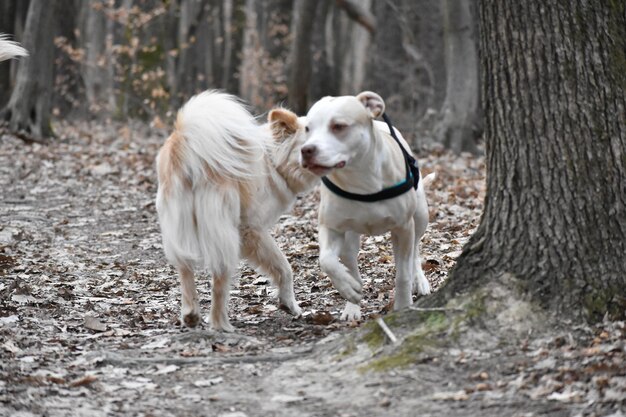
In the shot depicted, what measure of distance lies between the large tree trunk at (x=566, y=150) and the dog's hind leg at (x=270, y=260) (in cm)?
148

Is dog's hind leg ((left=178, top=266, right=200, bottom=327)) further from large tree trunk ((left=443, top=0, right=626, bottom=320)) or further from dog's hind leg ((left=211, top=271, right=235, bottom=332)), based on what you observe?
large tree trunk ((left=443, top=0, right=626, bottom=320))

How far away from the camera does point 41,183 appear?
546 inches

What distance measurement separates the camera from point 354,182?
5.70 metres

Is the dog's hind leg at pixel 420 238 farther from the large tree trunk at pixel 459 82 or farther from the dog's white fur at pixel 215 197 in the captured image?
the large tree trunk at pixel 459 82

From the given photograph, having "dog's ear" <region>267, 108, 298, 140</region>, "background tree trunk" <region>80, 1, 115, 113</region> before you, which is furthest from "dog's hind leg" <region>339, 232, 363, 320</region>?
"background tree trunk" <region>80, 1, 115, 113</region>

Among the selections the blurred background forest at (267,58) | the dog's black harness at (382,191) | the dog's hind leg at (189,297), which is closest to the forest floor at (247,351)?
Answer: the dog's hind leg at (189,297)

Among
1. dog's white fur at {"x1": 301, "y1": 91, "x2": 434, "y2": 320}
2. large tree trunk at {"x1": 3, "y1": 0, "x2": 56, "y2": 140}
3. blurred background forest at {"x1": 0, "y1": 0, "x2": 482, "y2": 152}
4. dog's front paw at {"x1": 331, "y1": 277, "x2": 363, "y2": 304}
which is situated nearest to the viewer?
dog's white fur at {"x1": 301, "y1": 91, "x2": 434, "y2": 320}

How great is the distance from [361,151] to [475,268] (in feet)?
3.34

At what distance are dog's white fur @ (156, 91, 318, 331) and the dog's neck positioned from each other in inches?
21.8

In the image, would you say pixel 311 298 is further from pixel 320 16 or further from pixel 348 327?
pixel 320 16

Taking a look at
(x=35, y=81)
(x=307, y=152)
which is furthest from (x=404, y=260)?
(x=35, y=81)

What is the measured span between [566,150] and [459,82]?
1074 cm

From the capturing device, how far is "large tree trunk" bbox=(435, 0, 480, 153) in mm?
15352

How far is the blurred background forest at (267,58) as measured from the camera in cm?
1596
